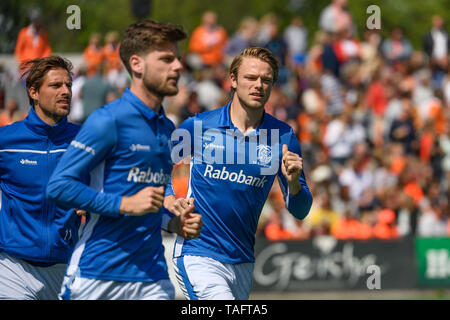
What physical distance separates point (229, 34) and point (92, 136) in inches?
1422

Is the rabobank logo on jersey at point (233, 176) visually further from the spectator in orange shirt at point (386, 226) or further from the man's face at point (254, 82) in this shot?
the spectator in orange shirt at point (386, 226)

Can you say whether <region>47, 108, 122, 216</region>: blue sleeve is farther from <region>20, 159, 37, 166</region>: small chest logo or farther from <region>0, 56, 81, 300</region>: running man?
<region>20, 159, 37, 166</region>: small chest logo

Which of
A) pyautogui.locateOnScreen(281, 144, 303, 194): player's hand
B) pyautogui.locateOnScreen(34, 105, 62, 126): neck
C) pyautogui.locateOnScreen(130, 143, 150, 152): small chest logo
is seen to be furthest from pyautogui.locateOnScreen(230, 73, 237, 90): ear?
pyautogui.locateOnScreen(130, 143, 150, 152): small chest logo

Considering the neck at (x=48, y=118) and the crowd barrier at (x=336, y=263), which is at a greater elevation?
the crowd barrier at (x=336, y=263)

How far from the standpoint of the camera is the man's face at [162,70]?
202 inches

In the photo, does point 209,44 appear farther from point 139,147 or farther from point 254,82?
point 139,147

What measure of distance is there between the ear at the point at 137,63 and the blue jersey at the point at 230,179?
1.50 metres

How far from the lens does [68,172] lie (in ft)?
16.2

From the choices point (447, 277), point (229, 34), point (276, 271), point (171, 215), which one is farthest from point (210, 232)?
point (229, 34)

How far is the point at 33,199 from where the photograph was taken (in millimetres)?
6219

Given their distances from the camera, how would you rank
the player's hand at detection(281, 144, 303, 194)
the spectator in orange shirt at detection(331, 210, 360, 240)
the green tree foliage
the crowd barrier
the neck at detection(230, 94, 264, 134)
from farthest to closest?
the green tree foliage
the spectator in orange shirt at detection(331, 210, 360, 240)
the crowd barrier
the neck at detection(230, 94, 264, 134)
the player's hand at detection(281, 144, 303, 194)

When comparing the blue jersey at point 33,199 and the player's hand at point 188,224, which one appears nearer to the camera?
the player's hand at point 188,224

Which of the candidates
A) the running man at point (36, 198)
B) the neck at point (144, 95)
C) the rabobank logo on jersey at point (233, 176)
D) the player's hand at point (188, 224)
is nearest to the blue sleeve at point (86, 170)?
the neck at point (144, 95)

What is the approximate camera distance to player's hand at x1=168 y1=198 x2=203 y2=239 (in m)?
5.32
